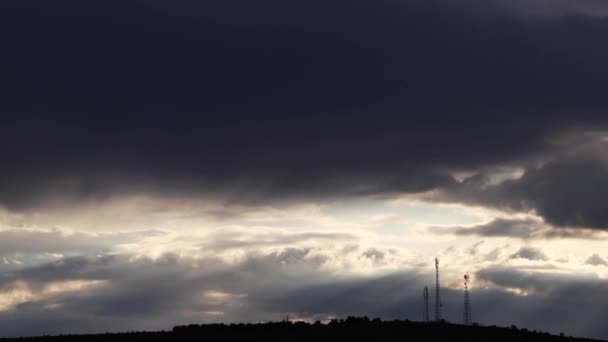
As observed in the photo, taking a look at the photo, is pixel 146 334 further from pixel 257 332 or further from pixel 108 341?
pixel 257 332

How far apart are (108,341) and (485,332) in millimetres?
64480

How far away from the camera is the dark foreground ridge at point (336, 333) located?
163 m

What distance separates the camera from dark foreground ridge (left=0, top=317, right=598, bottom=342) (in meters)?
163

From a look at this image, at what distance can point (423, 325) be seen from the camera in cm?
17262

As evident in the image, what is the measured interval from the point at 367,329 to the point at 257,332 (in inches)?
747

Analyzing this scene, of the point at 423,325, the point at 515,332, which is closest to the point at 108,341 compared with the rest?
the point at 423,325

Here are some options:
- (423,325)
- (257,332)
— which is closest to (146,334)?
(257,332)

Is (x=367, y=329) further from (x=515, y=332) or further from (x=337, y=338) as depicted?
(x=515, y=332)

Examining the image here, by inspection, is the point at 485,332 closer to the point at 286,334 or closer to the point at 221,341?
the point at 286,334

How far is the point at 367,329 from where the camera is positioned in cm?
16862

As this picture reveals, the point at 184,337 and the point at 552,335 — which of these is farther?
the point at 552,335

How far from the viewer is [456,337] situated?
165625 millimetres

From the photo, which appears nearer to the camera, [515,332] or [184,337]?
[184,337]

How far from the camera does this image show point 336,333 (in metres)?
166
